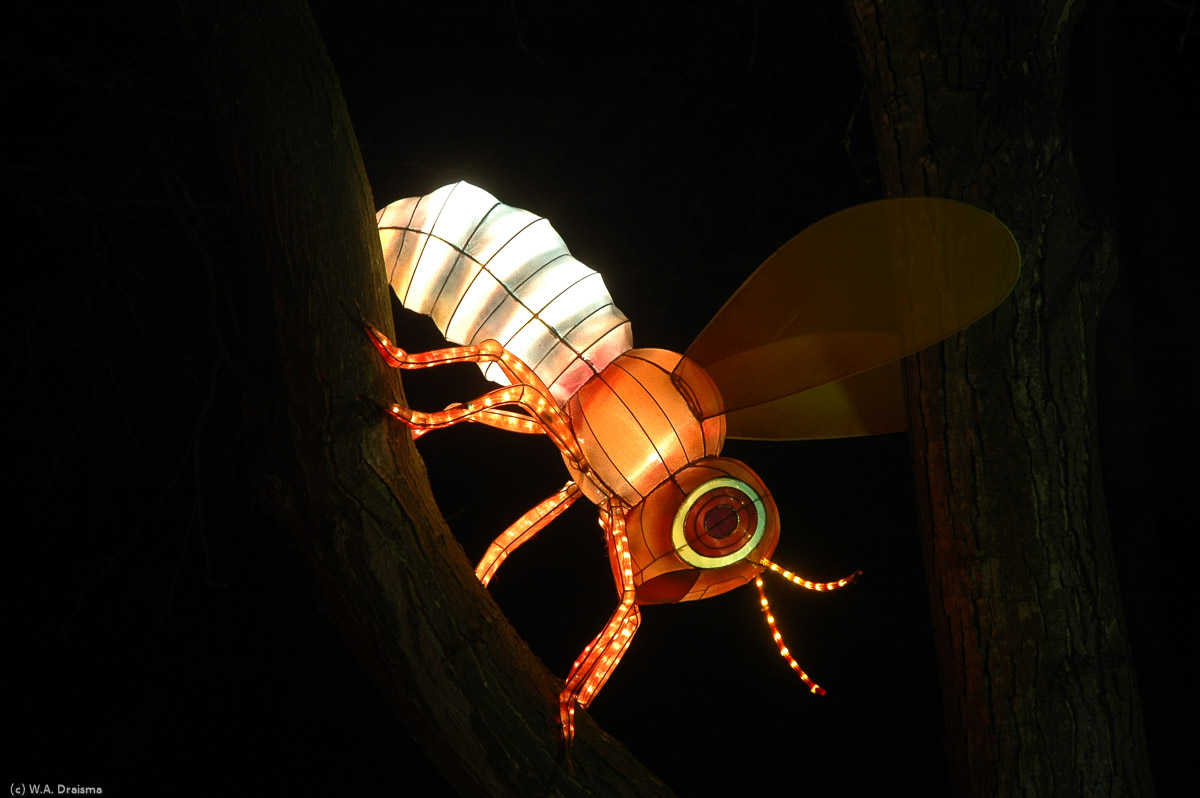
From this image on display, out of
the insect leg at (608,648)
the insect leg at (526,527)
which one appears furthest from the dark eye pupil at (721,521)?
the insect leg at (526,527)

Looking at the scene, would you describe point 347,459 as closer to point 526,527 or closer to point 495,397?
point 495,397

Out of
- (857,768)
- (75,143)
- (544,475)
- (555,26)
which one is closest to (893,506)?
(857,768)

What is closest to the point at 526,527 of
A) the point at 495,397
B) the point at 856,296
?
the point at 495,397

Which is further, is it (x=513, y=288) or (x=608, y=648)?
(x=513, y=288)

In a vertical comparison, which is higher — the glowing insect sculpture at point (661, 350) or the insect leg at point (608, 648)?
the glowing insect sculpture at point (661, 350)

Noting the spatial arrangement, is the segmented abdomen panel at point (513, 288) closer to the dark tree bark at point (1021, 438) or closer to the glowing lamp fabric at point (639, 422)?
the glowing lamp fabric at point (639, 422)

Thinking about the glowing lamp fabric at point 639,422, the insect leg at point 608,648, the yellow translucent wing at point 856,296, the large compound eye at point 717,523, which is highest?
the yellow translucent wing at point 856,296

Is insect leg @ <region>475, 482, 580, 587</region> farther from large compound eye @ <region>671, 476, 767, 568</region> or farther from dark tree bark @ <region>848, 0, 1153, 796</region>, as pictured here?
dark tree bark @ <region>848, 0, 1153, 796</region>
